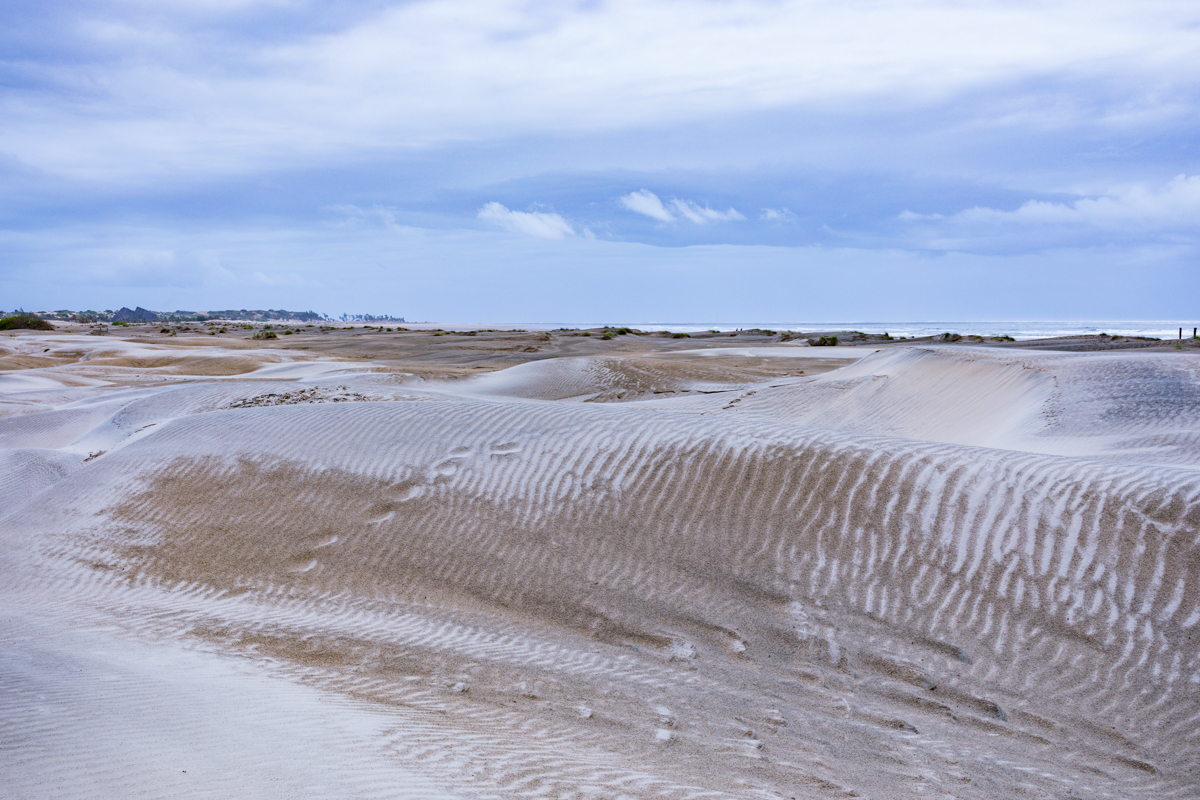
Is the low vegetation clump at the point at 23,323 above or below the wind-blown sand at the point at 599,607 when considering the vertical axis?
above

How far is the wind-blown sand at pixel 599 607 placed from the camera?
11.2 ft

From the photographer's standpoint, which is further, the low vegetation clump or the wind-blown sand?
the low vegetation clump

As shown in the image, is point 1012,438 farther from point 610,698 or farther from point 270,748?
point 270,748

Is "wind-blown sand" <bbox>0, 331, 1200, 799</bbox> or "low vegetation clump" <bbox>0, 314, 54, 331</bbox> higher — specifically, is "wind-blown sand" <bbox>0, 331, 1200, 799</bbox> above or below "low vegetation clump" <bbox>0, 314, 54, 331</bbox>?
below

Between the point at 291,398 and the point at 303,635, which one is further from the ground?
the point at 291,398

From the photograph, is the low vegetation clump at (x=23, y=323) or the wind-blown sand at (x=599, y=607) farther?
the low vegetation clump at (x=23, y=323)

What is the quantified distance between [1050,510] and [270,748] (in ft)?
17.3

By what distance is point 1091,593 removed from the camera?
16.3 feet

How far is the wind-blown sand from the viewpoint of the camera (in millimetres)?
3428

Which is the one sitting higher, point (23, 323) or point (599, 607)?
point (23, 323)

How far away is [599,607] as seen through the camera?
562 centimetres

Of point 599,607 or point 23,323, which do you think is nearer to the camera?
point 599,607

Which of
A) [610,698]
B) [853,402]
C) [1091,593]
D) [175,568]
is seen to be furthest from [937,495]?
[853,402]

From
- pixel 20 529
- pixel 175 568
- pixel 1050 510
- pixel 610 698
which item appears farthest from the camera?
pixel 20 529
